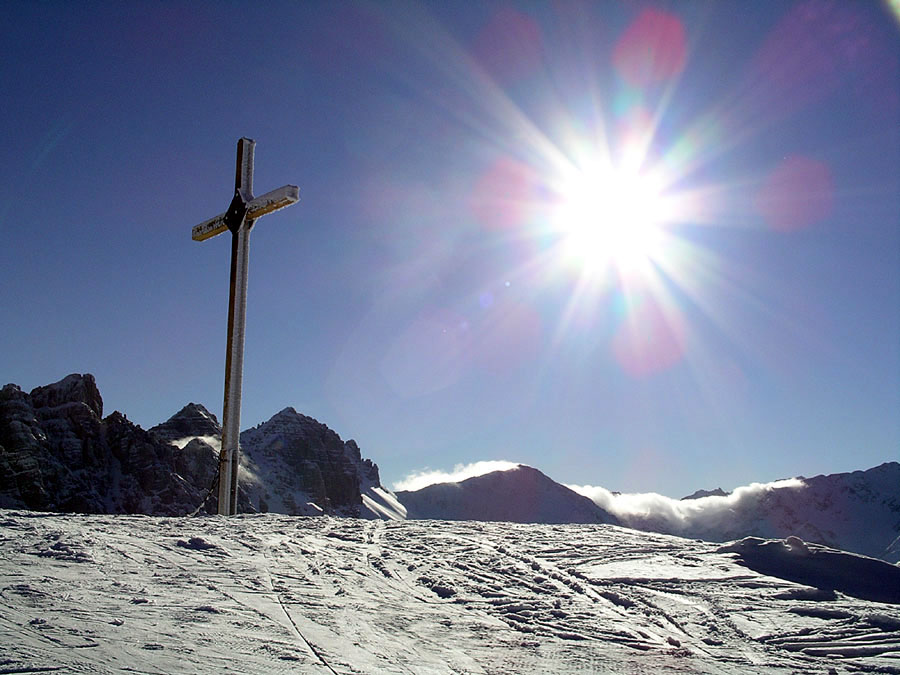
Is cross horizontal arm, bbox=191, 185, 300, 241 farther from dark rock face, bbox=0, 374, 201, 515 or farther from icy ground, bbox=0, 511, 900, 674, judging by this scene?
dark rock face, bbox=0, 374, 201, 515

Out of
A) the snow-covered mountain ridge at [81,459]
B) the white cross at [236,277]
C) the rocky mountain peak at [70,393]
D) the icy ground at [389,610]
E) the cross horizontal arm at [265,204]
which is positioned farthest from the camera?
the rocky mountain peak at [70,393]

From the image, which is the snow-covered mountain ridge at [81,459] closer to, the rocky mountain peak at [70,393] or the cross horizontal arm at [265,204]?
the rocky mountain peak at [70,393]

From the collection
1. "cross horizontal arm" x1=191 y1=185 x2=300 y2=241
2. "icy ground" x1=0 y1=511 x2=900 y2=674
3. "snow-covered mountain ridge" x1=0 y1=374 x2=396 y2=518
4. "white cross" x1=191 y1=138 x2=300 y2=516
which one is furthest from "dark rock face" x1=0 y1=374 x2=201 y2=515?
"icy ground" x1=0 y1=511 x2=900 y2=674

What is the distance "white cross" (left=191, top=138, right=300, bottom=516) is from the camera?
19.4 m

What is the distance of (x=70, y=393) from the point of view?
147 m

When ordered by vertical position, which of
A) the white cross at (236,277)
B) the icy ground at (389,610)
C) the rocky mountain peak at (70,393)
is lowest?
the icy ground at (389,610)

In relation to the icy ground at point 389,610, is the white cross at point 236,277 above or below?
above

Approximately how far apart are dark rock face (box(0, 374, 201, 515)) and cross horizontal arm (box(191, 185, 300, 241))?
4918 inches

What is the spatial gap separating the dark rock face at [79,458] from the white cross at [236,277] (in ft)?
413

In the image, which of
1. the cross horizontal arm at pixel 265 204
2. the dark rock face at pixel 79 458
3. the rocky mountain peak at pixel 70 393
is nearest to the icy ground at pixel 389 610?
the cross horizontal arm at pixel 265 204

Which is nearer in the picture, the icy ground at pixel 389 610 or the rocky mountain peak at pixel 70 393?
the icy ground at pixel 389 610

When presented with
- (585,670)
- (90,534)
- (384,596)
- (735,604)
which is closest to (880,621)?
(735,604)

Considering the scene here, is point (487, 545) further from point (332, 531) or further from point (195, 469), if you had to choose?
point (195, 469)

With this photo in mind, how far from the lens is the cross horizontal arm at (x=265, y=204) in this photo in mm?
20327
